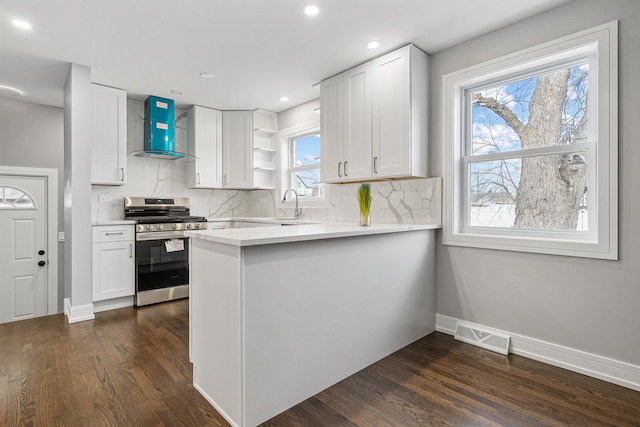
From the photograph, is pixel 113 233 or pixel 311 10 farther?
pixel 113 233

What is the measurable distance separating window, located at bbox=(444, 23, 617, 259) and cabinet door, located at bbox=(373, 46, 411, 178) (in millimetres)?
385

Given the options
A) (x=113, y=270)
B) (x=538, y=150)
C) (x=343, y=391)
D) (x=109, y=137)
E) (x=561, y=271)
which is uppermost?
(x=109, y=137)

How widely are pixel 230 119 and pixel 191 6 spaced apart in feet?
8.21

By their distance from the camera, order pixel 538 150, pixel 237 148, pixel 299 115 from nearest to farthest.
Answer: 1. pixel 538 150
2. pixel 299 115
3. pixel 237 148

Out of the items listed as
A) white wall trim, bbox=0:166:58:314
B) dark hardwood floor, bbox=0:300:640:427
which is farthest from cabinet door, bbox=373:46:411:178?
white wall trim, bbox=0:166:58:314

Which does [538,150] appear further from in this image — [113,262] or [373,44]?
[113,262]

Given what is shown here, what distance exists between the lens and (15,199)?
4016mm

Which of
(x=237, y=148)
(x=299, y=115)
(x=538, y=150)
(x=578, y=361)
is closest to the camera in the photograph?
(x=578, y=361)

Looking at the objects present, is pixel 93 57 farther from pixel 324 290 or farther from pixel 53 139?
pixel 324 290

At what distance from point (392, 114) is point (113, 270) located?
131 inches

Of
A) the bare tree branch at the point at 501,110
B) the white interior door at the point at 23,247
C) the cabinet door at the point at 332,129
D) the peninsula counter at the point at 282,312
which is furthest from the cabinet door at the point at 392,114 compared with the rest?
the white interior door at the point at 23,247

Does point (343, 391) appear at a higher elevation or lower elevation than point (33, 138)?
lower

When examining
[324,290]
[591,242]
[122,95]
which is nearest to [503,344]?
[591,242]

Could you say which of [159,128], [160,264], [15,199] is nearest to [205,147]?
[159,128]
